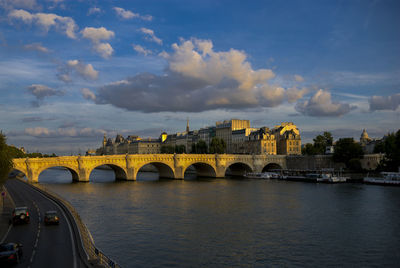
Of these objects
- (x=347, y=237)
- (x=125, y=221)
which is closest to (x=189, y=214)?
(x=125, y=221)

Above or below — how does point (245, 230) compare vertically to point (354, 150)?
below

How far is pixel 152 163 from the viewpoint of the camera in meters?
99.1

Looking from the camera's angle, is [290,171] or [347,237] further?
[290,171]

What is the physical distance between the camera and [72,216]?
3209cm

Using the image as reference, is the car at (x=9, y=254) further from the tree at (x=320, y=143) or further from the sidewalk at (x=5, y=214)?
the tree at (x=320, y=143)

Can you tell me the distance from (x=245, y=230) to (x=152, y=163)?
2616 inches

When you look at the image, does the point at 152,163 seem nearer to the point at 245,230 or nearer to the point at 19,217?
the point at 245,230

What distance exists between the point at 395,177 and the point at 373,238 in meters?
53.8

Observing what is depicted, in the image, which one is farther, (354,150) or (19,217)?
(354,150)

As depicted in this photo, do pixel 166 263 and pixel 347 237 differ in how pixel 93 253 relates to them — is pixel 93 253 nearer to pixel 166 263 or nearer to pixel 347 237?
pixel 166 263

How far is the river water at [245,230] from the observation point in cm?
2638

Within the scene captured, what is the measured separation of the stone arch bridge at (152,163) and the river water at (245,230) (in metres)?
26.6

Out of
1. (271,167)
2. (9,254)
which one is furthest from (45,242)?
(271,167)

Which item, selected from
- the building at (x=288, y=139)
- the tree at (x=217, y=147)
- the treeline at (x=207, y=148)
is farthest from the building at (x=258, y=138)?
the tree at (x=217, y=147)
